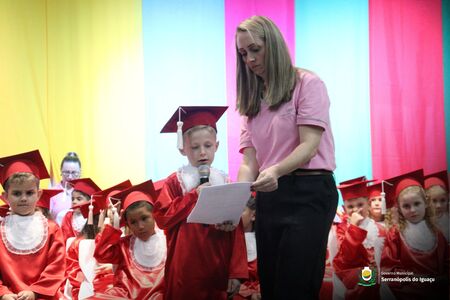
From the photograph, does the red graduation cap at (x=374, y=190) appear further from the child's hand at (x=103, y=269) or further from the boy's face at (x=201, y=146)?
the child's hand at (x=103, y=269)

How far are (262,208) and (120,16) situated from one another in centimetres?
265

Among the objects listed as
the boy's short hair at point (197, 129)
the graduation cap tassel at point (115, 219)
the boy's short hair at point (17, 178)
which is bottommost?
the graduation cap tassel at point (115, 219)

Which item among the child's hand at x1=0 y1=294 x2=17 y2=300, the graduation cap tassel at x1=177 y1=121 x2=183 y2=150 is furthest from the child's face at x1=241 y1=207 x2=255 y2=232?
the child's hand at x1=0 y1=294 x2=17 y2=300

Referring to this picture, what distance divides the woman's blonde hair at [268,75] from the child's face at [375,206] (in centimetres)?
218

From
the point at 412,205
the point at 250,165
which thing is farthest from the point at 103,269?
the point at 412,205

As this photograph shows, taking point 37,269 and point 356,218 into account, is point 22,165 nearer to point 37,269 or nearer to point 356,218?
point 37,269

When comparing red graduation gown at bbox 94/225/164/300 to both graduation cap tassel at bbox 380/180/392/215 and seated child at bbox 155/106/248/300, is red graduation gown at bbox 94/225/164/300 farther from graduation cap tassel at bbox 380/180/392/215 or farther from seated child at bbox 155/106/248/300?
graduation cap tassel at bbox 380/180/392/215

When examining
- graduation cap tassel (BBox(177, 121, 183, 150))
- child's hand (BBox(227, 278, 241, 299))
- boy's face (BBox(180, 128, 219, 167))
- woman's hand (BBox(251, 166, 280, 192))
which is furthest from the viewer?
boy's face (BBox(180, 128, 219, 167))

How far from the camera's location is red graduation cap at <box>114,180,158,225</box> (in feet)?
12.0

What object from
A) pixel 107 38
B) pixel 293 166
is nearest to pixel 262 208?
pixel 293 166

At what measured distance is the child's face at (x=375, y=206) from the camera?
4094mm

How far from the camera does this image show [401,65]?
4.10m

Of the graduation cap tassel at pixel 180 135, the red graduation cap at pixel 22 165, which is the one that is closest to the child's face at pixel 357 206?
the graduation cap tassel at pixel 180 135

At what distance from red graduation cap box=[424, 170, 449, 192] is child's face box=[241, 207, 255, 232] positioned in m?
1.37
